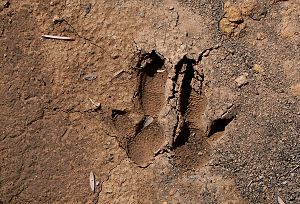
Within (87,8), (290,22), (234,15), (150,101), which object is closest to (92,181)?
(150,101)

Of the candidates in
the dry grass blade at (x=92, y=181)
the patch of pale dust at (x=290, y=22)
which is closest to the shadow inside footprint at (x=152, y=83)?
the dry grass blade at (x=92, y=181)

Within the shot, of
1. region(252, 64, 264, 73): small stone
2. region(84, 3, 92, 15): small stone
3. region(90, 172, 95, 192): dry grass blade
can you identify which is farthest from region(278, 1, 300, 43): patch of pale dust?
A: region(90, 172, 95, 192): dry grass blade

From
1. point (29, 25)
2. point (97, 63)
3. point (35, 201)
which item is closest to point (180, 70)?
point (97, 63)

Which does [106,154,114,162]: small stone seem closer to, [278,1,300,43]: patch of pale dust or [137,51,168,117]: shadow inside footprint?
[137,51,168,117]: shadow inside footprint

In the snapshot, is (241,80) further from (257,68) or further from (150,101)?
(150,101)

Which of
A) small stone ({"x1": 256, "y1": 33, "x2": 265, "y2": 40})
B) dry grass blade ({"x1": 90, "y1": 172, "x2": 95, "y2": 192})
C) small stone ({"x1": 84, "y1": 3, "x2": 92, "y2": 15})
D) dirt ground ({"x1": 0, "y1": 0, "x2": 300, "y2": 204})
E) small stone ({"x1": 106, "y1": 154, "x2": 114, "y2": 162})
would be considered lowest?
Result: dry grass blade ({"x1": 90, "y1": 172, "x2": 95, "y2": 192})

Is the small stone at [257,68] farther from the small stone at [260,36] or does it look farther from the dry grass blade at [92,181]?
the dry grass blade at [92,181]

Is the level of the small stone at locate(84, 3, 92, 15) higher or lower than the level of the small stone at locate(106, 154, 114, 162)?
higher

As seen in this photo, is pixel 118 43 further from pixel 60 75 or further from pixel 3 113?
pixel 3 113

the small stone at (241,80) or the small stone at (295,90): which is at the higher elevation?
the small stone at (295,90)
